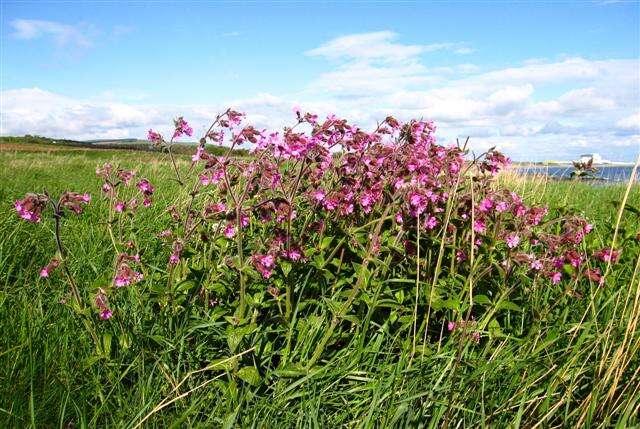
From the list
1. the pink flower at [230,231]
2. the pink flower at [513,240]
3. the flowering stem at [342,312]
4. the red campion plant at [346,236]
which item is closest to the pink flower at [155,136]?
the red campion plant at [346,236]

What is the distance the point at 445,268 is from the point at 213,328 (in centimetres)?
125

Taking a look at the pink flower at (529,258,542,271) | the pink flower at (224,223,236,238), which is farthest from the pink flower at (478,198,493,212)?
the pink flower at (224,223,236,238)

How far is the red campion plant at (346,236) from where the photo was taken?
245cm

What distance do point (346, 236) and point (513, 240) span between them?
784 mm

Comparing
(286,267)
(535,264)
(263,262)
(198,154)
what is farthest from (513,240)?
(198,154)

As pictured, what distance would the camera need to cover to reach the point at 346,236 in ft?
8.98

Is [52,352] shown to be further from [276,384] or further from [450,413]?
[450,413]

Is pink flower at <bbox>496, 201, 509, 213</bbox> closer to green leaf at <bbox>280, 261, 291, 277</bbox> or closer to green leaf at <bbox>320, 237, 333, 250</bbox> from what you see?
green leaf at <bbox>320, 237, 333, 250</bbox>

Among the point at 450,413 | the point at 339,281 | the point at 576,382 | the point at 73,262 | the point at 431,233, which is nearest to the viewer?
the point at 450,413

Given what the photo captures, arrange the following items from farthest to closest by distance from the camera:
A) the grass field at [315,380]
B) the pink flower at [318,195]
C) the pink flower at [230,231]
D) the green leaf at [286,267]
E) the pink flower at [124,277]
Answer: the pink flower at [318,195] → the pink flower at [230,231] → the green leaf at [286,267] → the pink flower at [124,277] → the grass field at [315,380]

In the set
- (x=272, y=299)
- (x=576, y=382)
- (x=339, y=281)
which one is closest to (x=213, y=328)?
(x=272, y=299)

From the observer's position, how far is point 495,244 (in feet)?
8.84

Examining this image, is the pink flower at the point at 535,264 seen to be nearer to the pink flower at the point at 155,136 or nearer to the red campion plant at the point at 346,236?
the red campion plant at the point at 346,236

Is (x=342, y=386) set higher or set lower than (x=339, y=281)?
lower
